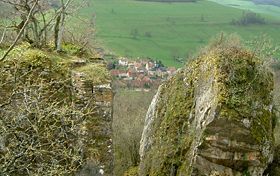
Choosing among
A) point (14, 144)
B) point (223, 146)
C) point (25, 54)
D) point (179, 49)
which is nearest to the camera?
point (14, 144)

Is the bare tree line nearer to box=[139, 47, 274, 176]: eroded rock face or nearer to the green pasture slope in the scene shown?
box=[139, 47, 274, 176]: eroded rock face

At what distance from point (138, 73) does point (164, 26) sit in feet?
121

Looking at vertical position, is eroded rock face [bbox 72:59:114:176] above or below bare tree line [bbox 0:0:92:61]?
below

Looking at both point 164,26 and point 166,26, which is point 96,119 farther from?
point 166,26

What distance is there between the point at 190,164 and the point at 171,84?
15.6 ft

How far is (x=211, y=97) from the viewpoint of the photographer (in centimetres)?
1756

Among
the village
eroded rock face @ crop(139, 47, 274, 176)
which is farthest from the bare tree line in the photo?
the village

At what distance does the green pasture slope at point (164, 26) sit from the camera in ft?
247

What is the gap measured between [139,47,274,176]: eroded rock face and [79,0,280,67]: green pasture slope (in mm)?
49171

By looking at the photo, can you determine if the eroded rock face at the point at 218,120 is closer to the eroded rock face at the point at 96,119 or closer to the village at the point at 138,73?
the eroded rock face at the point at 96,119

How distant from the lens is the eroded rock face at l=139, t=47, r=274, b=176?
1691 cm

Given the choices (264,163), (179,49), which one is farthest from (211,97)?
(179,49)

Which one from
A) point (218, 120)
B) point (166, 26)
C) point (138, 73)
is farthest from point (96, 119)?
point (166, 26)

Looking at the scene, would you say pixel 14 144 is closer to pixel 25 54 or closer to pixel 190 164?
pixel 25 54
